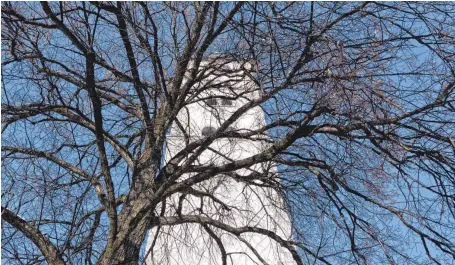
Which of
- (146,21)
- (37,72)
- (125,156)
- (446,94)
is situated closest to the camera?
(446,94)

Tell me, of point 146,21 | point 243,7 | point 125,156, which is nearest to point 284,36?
point 243,7

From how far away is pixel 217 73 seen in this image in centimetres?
663

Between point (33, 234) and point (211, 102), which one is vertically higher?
point (211, 102)

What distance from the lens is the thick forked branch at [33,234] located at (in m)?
4.44

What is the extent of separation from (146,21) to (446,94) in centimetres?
266

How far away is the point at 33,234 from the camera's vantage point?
4.50 metres

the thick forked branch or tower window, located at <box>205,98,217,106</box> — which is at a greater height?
tower window, located at <box>205,98,217,106</box>

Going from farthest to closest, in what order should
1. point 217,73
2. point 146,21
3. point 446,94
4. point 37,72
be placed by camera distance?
point 217,73 → point 37,72 → point 146,21 → point 446,94

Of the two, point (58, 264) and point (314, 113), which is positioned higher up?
point (314, 113)

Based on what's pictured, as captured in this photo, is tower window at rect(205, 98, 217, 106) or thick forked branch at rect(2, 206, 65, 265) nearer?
thick forked branch at rect(2, 206, 65, 265)

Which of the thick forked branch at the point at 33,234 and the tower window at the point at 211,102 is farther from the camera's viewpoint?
the tower window at the point at 211,102

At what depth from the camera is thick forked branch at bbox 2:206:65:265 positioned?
444 centimetres

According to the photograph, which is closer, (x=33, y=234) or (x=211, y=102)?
(x=33, y=234)

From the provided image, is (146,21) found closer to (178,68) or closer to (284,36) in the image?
(178,68)
